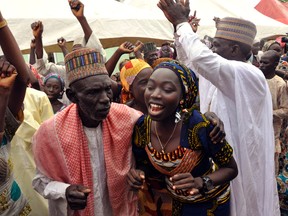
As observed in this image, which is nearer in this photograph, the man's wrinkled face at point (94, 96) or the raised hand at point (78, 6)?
the man's wrinkled face at point (94, 96)

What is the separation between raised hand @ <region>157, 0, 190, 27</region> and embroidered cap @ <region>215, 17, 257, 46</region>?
0.62 m

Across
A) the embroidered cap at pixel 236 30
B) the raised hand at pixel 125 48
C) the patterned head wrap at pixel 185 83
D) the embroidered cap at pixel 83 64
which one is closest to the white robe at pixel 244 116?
the embroidered cap at pixel 236 30

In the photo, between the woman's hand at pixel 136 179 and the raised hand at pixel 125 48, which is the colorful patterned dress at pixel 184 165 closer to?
the woman's hand at pixel 136 179

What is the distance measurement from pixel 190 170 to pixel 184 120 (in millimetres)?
319

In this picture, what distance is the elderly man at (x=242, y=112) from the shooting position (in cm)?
328

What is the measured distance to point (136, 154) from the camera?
112 inches

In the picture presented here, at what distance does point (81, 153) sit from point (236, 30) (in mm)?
1948

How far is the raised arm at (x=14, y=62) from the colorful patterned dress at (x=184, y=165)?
0.79 metres

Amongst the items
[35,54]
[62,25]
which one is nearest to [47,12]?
[62,25]

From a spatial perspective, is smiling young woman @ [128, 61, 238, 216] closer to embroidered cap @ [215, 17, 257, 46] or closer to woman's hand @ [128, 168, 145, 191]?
woman's hand @ [128, 168, 145, 191]

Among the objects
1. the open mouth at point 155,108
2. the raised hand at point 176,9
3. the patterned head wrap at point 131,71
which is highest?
the raised hand at point 176,9

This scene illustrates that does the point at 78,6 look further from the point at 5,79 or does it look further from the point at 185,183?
the point at 185,183

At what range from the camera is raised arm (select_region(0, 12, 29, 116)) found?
2449 mm

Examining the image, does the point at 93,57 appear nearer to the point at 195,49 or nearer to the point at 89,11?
the point at 195,49
